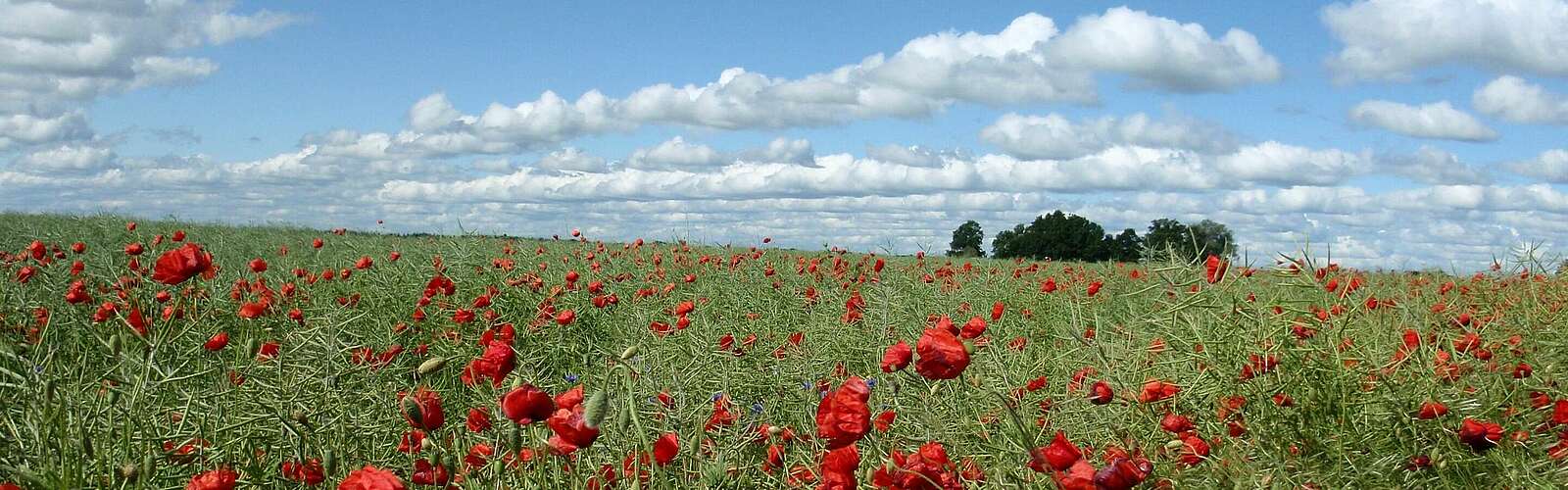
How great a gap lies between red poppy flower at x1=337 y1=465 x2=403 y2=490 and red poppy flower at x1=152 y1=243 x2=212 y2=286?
1.30 m

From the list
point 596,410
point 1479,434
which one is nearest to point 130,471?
point 596,410

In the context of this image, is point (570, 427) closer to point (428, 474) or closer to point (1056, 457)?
point (428, 474)

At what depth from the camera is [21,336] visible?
12.8 ft

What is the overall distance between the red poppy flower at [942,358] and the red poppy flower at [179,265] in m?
1.78

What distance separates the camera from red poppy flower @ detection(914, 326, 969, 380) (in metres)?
1.73

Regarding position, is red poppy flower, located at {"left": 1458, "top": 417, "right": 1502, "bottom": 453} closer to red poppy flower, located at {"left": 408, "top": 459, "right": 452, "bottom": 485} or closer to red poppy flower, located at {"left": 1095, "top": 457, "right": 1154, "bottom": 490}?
red poppy flower, located at {"left": 1095, "top": 457, "right": 1154, "bottom": 490}

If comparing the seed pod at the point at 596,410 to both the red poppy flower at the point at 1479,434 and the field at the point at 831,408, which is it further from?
the red poppy flower at the point at 1479,434

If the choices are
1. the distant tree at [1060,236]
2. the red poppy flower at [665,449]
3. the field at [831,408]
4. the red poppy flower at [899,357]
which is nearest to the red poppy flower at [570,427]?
the field at [831,408]

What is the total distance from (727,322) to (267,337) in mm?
1790

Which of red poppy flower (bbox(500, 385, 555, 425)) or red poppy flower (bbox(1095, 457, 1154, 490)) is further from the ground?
red poppy flower (bbox(500, 385, 555, 425))

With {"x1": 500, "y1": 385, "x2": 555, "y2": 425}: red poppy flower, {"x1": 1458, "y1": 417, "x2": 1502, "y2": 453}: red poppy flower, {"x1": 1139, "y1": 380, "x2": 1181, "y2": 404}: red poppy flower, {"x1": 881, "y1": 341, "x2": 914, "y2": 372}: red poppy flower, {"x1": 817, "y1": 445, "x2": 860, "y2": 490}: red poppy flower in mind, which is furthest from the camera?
{"x1": 1139, "y1": 380, "x2": 1181, "y2": 404}: red poppy flower

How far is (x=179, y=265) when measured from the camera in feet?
8.23

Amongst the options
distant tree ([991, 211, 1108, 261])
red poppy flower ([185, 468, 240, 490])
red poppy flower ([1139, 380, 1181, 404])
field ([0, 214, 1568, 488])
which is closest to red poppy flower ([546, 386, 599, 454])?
field ([0, 214, 1568, 488])

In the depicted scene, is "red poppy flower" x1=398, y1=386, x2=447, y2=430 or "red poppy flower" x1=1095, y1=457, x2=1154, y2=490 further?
"red poppy flower" x1=398, y1=386, x2=447, y2=430
